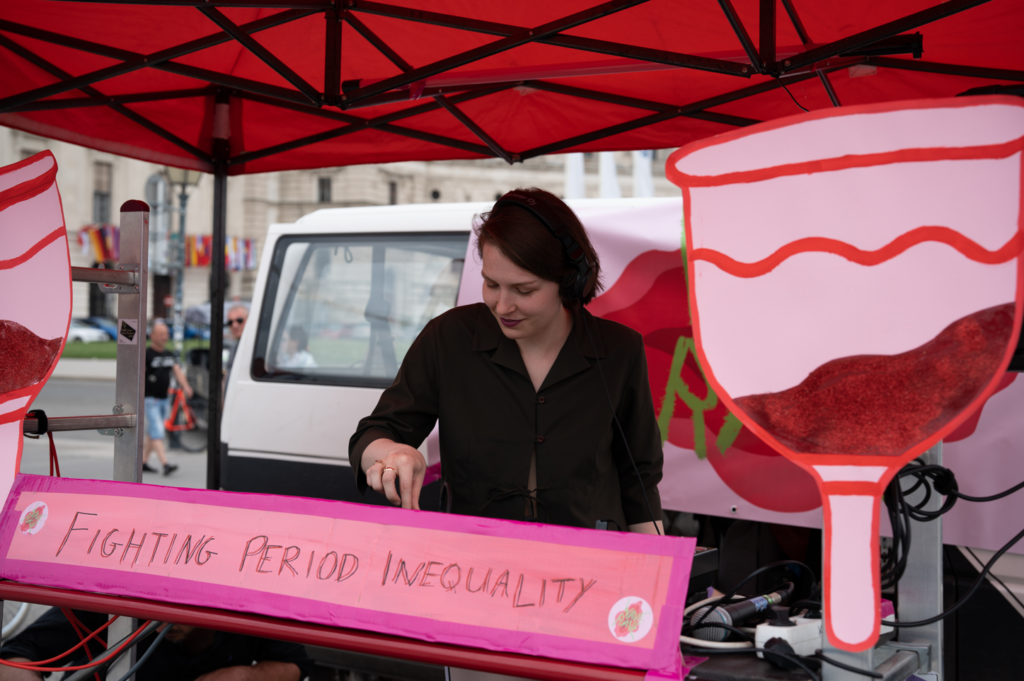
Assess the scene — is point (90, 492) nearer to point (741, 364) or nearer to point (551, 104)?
point (741, 364)

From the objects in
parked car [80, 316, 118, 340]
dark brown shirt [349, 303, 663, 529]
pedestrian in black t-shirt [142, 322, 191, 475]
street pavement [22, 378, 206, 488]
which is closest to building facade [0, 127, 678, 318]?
parked car [80, 316, 118, 340]

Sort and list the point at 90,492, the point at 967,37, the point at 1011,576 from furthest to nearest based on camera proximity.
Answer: the point at 1011,576, the point at 967,37, the point at 90,492

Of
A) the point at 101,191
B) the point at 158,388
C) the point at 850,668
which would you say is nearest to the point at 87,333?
the point at 101,191

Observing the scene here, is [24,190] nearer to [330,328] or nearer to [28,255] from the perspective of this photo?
[28,255]

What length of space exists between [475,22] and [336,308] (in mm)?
2208

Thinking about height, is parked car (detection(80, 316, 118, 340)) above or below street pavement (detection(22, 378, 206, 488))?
above

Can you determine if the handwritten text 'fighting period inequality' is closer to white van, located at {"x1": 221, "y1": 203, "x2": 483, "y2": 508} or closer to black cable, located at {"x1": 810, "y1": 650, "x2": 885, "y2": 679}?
black cable, located at {"x1": 810, "y1": 650, "x2": 885, "y2": 679}

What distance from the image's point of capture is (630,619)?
1.16 metres

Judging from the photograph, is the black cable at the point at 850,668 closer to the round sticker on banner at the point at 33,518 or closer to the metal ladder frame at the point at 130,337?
the round sticker on banner at the point at 33,518

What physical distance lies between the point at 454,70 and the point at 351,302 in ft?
5.62

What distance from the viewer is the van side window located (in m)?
3.87

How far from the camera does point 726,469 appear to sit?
324 cm

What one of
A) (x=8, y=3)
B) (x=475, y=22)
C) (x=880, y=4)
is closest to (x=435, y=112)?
(x=475, y=22)

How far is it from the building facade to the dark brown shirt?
29.9 metres
